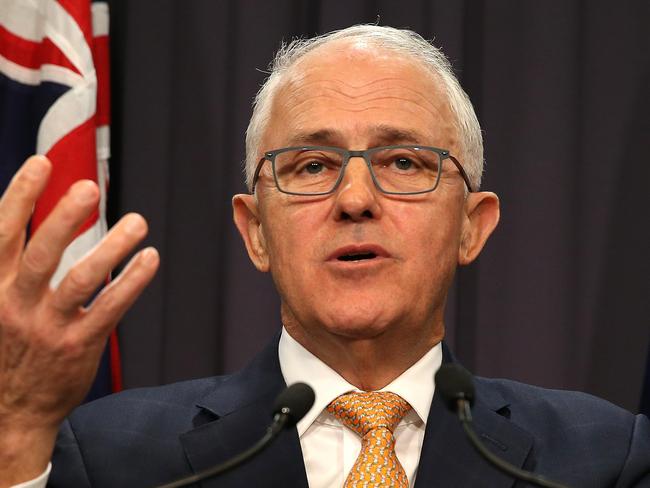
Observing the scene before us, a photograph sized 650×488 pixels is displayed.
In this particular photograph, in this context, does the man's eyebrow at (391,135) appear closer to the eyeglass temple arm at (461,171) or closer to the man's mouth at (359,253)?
the eyeglass temple arm at (461,171)

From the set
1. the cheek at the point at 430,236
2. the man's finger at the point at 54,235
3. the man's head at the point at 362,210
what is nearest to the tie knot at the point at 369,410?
the man's head at the point at 362,210

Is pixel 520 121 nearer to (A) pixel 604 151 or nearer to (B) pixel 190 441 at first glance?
(A) pixel 604 151

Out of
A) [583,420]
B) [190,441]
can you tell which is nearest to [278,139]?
[190,441]

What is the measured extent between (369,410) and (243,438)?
254 millimetres

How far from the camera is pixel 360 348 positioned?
1.82 meters

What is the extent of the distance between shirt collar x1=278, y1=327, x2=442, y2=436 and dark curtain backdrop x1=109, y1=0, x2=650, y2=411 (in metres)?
0.76

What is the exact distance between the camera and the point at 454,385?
131cm

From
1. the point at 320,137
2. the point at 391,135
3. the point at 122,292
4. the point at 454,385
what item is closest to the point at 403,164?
the point at 391,135

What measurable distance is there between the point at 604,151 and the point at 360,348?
48.4 inches

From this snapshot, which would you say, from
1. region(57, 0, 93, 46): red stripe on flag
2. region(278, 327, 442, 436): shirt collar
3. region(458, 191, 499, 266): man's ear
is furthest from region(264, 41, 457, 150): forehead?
region(57, 0, 93, 46): red stripe on flag

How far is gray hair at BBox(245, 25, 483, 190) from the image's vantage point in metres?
1.98

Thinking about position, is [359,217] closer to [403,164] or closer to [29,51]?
[403,164]

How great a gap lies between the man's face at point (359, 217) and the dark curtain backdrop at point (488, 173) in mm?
725

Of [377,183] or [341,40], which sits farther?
[341,40]
